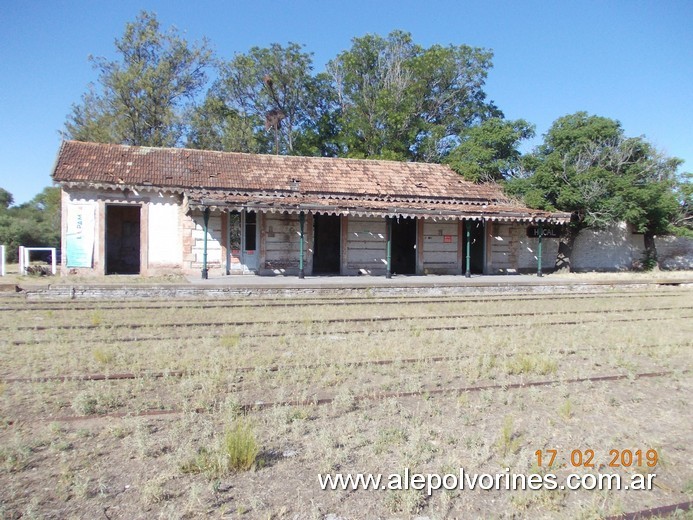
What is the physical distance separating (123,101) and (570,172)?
84.4 feet

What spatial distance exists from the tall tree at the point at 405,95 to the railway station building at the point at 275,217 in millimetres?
8944

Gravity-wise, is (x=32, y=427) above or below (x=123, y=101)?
below

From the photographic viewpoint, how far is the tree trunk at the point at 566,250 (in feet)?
78.3

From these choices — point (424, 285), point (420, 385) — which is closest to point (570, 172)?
point (424, 285)

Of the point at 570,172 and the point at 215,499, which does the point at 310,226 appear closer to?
the point at 570,172

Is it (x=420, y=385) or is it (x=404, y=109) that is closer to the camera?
(x=420, y=385)

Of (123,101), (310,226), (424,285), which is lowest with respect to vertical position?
(424,285)

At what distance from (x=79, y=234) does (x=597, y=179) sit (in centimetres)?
2148

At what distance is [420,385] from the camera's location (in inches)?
215

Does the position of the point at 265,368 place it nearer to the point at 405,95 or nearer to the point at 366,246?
the point at 366,246

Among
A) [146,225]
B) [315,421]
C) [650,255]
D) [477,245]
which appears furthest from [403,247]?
[315,421]

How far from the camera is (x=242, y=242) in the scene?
18.5 metres

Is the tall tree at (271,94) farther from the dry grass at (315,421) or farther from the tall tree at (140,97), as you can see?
the dry grass at (315,421)
